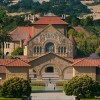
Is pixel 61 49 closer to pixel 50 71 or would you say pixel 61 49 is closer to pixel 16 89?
pixel 50 71

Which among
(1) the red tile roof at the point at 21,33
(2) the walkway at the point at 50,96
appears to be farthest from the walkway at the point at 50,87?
(1) the red tile roof at the point at 21,33

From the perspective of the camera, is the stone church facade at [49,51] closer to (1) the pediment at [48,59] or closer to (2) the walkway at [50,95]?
(1) the pediment at [48,59]

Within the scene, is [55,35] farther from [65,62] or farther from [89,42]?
[89,42]

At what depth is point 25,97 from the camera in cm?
7300

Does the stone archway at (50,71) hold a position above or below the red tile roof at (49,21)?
below

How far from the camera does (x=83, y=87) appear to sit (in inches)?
2926

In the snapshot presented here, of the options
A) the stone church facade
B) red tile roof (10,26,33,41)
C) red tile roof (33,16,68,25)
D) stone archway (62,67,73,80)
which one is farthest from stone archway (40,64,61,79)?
red tile roof (10,26,33,41)

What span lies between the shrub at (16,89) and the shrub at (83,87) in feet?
11.1

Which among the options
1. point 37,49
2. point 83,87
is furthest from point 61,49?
point 83,87

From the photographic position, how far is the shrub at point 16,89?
2874 inches

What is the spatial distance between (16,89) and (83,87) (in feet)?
17.4

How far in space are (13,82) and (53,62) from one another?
81.4 feet

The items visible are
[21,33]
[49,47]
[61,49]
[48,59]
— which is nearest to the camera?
[48,59]

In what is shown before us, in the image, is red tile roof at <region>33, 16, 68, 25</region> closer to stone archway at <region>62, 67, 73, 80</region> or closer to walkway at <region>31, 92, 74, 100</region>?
stone archway at <region>62, 67, 73, 80</region>
